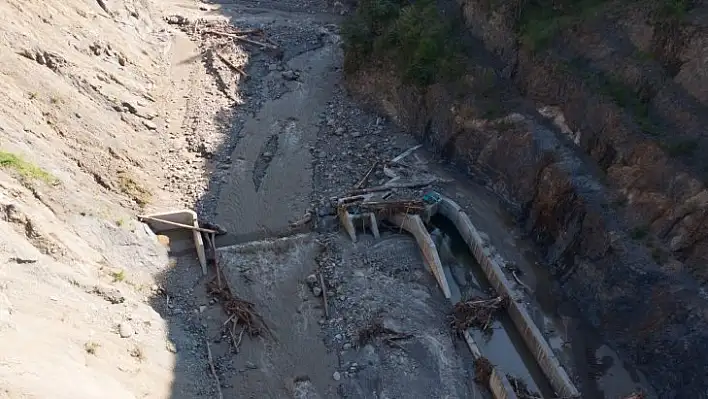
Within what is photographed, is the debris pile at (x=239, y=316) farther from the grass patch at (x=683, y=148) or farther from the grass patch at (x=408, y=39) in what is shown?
the grass patch at (x=683, y=148)

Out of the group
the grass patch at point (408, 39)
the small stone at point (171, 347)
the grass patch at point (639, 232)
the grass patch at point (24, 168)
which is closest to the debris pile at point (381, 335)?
the small stone at point (171, 347)

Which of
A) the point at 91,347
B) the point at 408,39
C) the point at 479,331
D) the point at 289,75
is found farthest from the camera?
the point at 289,75

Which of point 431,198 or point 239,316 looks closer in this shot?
point 239,316

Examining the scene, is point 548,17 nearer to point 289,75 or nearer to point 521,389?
point 289,75

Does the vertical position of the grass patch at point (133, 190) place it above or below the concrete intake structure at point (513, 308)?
above

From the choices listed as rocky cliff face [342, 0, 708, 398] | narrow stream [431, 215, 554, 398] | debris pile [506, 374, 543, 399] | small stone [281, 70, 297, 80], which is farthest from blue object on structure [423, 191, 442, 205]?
small stone [281, 70, 297, 80]

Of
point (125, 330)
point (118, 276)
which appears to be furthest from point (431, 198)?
point (125, 330)

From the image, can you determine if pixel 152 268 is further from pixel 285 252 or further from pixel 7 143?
pixel 7 143

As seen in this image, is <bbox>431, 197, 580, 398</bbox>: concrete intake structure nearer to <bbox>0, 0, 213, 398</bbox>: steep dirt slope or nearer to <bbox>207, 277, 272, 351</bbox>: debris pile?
<bbox>207, 277, 272, 351</bbox>: debris pile
